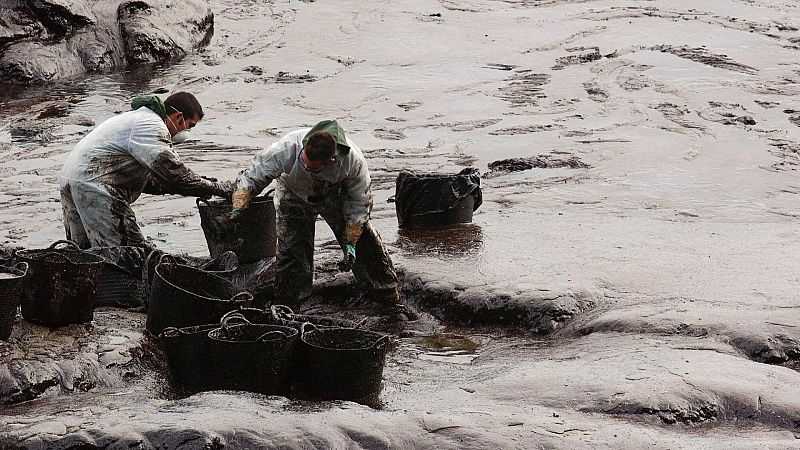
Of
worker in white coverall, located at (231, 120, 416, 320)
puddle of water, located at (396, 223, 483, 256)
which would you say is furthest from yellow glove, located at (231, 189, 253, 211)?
puddle of water, located at (396, 223, 483, 256)

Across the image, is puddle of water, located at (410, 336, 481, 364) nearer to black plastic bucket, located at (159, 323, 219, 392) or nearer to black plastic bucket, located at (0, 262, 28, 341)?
black plastic bucket, located at (159, 323, 219, 392)

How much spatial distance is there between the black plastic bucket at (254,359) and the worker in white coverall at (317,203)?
142 centimetres

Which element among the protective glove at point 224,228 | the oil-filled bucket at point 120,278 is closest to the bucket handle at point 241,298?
the oil-filled bucket at point 120,278

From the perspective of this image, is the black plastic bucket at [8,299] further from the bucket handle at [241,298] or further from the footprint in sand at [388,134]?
the footprint in sand at [388,134]

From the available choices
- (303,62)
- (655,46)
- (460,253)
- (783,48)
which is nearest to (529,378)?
(460,253)

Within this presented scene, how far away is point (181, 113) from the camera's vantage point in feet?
24.2

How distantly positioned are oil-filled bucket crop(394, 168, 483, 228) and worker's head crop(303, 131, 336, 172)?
9.26 ft

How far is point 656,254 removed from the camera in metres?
8.38

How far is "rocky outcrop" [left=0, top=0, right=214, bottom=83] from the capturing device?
14500 mm

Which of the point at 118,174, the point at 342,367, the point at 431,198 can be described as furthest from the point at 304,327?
the point at 431,198

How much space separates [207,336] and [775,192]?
289 inches

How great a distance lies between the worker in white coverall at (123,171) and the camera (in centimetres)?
718

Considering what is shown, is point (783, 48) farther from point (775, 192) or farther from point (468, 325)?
point (468, 325)

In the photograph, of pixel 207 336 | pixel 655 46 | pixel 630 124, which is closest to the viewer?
pixel 207 336
